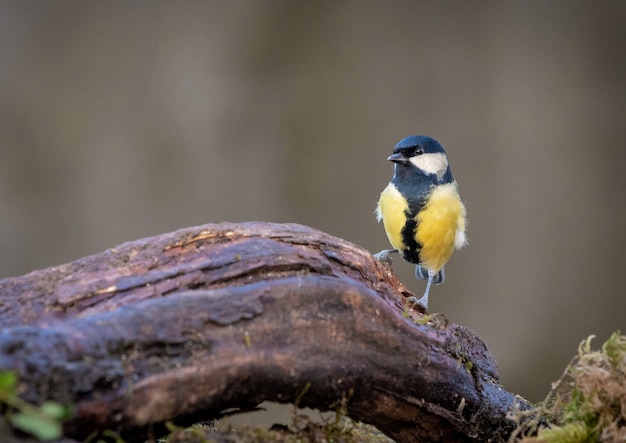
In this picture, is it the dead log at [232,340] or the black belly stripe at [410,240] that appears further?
the black belly stripe at [410,240]

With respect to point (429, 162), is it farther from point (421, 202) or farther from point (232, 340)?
point (232, 340)

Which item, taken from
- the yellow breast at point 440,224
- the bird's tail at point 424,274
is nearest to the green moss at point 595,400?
the yellow breast at point 440,224

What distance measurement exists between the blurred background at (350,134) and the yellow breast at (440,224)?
1.65 m

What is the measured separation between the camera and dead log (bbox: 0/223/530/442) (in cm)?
115

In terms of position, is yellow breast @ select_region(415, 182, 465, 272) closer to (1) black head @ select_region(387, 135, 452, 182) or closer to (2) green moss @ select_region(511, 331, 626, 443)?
(1) black head @ select_region(387, 135, 452, 182)

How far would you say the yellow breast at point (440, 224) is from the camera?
2.68 metres

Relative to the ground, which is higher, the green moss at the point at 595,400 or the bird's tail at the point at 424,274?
the green moss at the point at 595,400

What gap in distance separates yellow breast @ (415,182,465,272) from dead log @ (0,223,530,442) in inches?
42.7

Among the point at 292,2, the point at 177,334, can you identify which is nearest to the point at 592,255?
the point at 292,2

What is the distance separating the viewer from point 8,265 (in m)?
4.22

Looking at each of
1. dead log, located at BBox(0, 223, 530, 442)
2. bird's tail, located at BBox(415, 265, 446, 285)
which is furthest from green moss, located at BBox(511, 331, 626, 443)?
bird's tail, located at BBox(415, 265, 446, 285)

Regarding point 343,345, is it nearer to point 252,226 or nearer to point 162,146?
point 252,226

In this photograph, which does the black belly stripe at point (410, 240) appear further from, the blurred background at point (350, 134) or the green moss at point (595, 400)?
the blurred background at point (350, 134)

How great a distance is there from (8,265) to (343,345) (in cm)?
342
